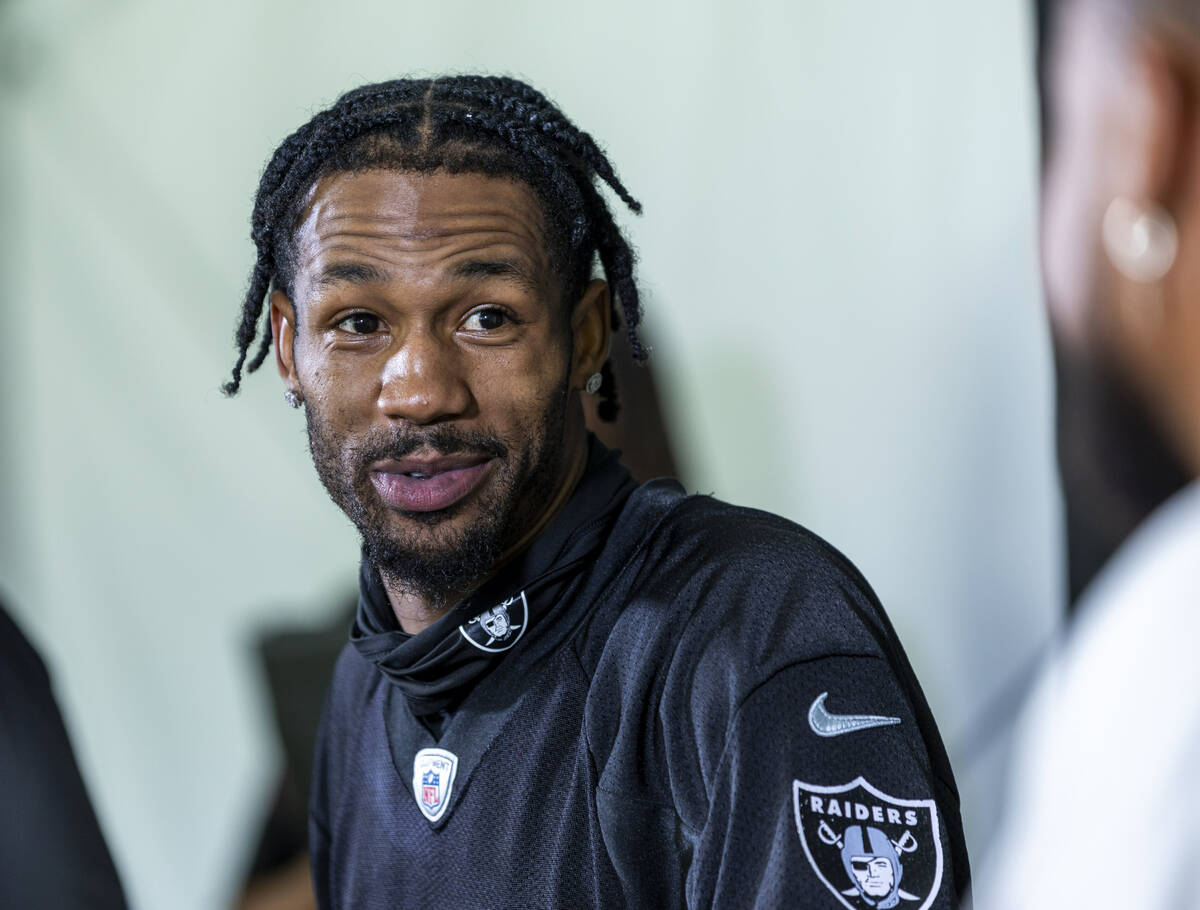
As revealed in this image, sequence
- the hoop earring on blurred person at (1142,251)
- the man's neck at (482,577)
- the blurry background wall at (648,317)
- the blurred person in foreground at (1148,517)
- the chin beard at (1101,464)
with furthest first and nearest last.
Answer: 1. the blurry background wall at (648,317)
2. the chin beard at (1101,464)
3. the man's neck at (482,577)
4. the hoop earring on blurred person at (1142,251)
5. the blurred person in foreground at (1148,517)

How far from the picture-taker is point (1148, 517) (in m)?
1.95

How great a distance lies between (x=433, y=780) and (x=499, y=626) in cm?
16

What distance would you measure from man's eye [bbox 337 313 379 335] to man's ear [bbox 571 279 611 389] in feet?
0.64

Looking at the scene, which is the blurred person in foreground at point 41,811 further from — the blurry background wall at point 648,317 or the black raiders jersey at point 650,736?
the blurry background wall at point 648,317

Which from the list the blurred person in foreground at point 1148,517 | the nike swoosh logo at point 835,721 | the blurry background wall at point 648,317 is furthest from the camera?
the blurry background wall at point 648,317

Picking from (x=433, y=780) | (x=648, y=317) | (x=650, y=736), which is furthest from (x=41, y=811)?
(x=648, y=317)

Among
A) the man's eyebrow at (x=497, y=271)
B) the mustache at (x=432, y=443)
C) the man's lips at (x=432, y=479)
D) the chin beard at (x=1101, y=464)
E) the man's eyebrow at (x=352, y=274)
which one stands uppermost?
the man's eyebrow at (x=352, y=274)

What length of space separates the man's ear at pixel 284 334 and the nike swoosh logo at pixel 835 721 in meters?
0.64

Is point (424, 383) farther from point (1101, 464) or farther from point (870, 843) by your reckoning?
point (1101, 464)

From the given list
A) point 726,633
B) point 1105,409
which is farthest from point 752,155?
point 726,633

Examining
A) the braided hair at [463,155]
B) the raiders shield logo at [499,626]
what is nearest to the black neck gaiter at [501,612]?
the raiders shield logo at [499,626]

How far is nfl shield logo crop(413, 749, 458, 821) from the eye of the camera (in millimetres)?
1287

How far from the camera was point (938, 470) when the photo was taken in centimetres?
254

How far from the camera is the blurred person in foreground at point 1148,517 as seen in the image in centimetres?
45
